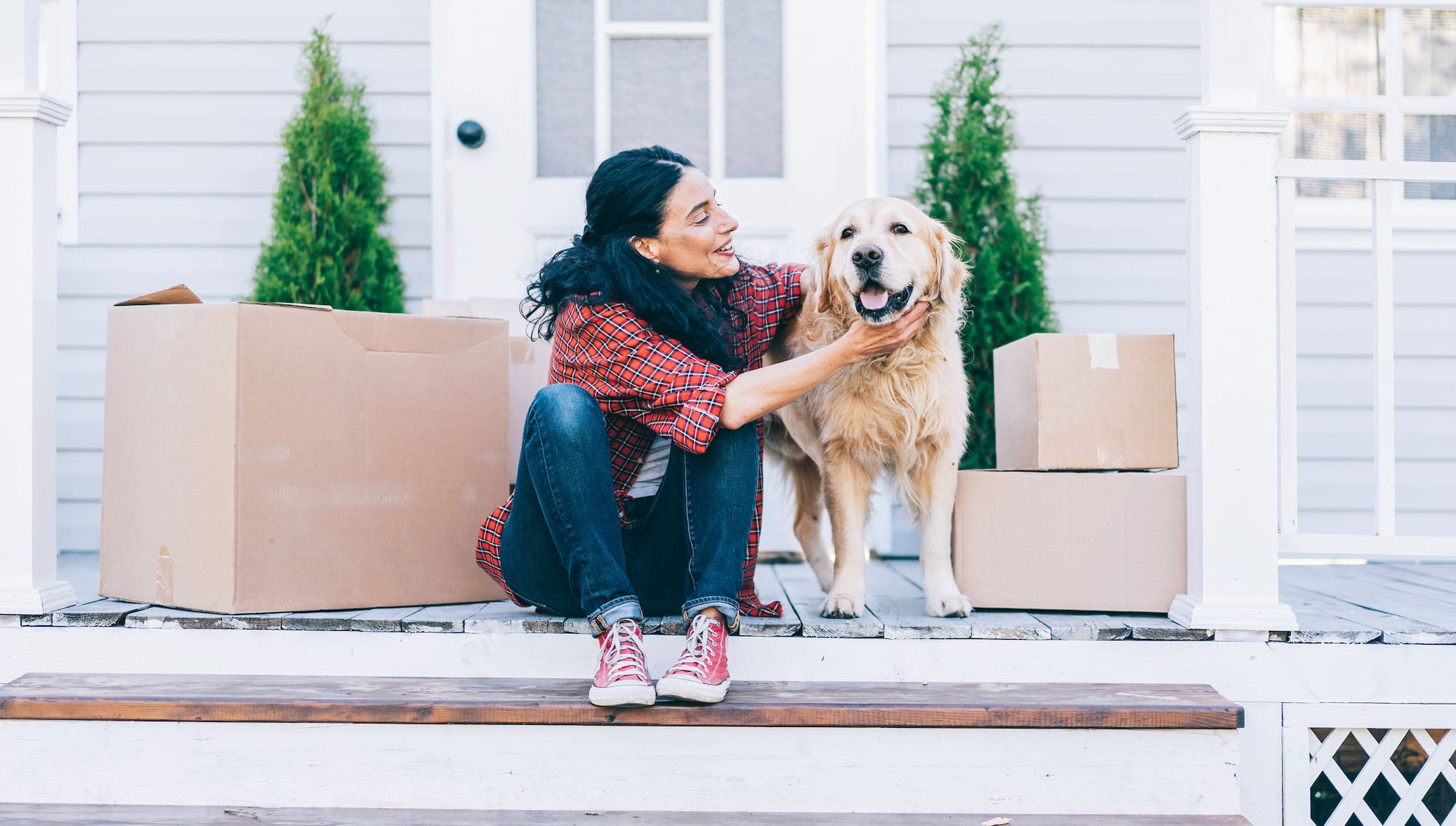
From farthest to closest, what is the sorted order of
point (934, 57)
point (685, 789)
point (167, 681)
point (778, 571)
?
point (934, 57) < point (778, 571) < point (167, 681) < point (685, 789)

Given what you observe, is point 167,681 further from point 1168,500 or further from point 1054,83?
point 1054,83

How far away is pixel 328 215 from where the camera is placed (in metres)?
3.39

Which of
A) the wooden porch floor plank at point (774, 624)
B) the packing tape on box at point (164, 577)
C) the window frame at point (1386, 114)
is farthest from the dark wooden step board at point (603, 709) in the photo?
the window frame at point (1386, 114)

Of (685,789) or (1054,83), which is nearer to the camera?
(685,789)

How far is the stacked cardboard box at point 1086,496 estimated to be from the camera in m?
2.26

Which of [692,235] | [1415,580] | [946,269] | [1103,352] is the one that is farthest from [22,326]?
[1415,580]

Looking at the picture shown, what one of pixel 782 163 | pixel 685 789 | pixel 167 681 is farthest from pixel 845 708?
pixel 782 163

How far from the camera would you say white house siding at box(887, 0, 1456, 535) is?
143 inches

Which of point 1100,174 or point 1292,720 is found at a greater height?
point 1100,174

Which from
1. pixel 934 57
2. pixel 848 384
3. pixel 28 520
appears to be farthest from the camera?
pixel 934 57

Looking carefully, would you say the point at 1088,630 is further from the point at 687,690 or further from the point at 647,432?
the point at 647,432

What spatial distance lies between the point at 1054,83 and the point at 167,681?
10.6ft

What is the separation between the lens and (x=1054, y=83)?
3.64 metres

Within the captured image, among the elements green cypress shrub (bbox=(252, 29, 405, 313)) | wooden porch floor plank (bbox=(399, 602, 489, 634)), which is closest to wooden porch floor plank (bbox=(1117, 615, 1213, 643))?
wooden porch floor plank (bbox=(399, 602, 489, 634))
